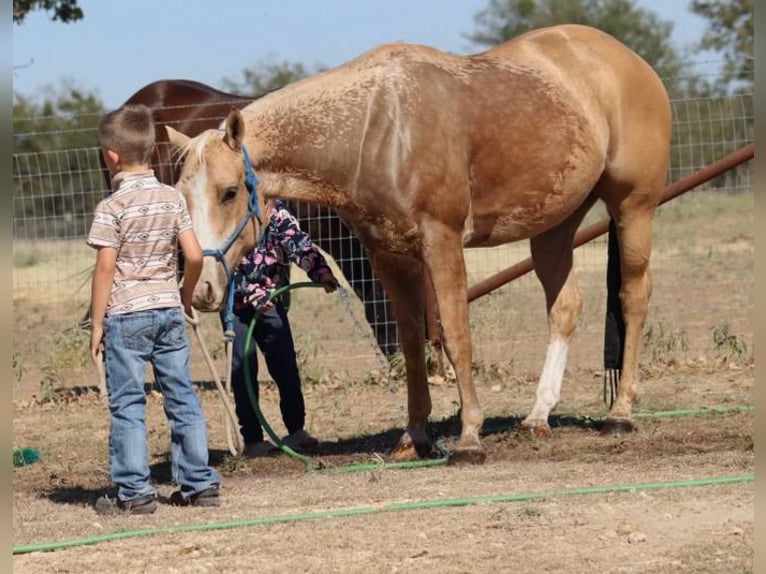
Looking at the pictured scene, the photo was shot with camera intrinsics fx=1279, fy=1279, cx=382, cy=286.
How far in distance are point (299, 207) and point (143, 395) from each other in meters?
4.42

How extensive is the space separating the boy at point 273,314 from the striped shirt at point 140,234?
47.9 inches

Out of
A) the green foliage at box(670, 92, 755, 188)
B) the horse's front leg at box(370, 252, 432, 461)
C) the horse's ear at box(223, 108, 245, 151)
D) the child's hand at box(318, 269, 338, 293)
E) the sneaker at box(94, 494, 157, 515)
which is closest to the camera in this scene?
the sneaker at box(94, 494, 157, 515)

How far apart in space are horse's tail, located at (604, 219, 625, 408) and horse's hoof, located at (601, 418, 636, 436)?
0.39 meters

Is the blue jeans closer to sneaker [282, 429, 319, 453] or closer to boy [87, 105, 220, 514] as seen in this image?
boy [87, 105, 220, 514]

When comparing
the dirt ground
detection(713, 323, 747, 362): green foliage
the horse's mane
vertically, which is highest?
the horse's mane

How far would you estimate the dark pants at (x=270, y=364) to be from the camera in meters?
7.29

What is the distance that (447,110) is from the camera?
6.65 m

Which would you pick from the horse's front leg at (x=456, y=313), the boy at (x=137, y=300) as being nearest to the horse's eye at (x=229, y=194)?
the boy at (x=137, y=300)

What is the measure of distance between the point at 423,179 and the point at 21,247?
2022cm

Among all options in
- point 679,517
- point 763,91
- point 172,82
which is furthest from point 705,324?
point 763,91

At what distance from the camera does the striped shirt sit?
5555 mm

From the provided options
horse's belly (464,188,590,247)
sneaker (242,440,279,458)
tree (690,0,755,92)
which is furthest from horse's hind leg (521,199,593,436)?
tree (690,0,755,92)

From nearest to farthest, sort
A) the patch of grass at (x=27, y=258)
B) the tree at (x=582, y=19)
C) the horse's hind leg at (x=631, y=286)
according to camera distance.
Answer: the horse's hind leg at (x=631, y=286), the patch of grass at (x=27, y=258), the tree at (x=582, y=19)

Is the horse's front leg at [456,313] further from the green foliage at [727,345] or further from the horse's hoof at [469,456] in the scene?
the green foliage at [727,345]
